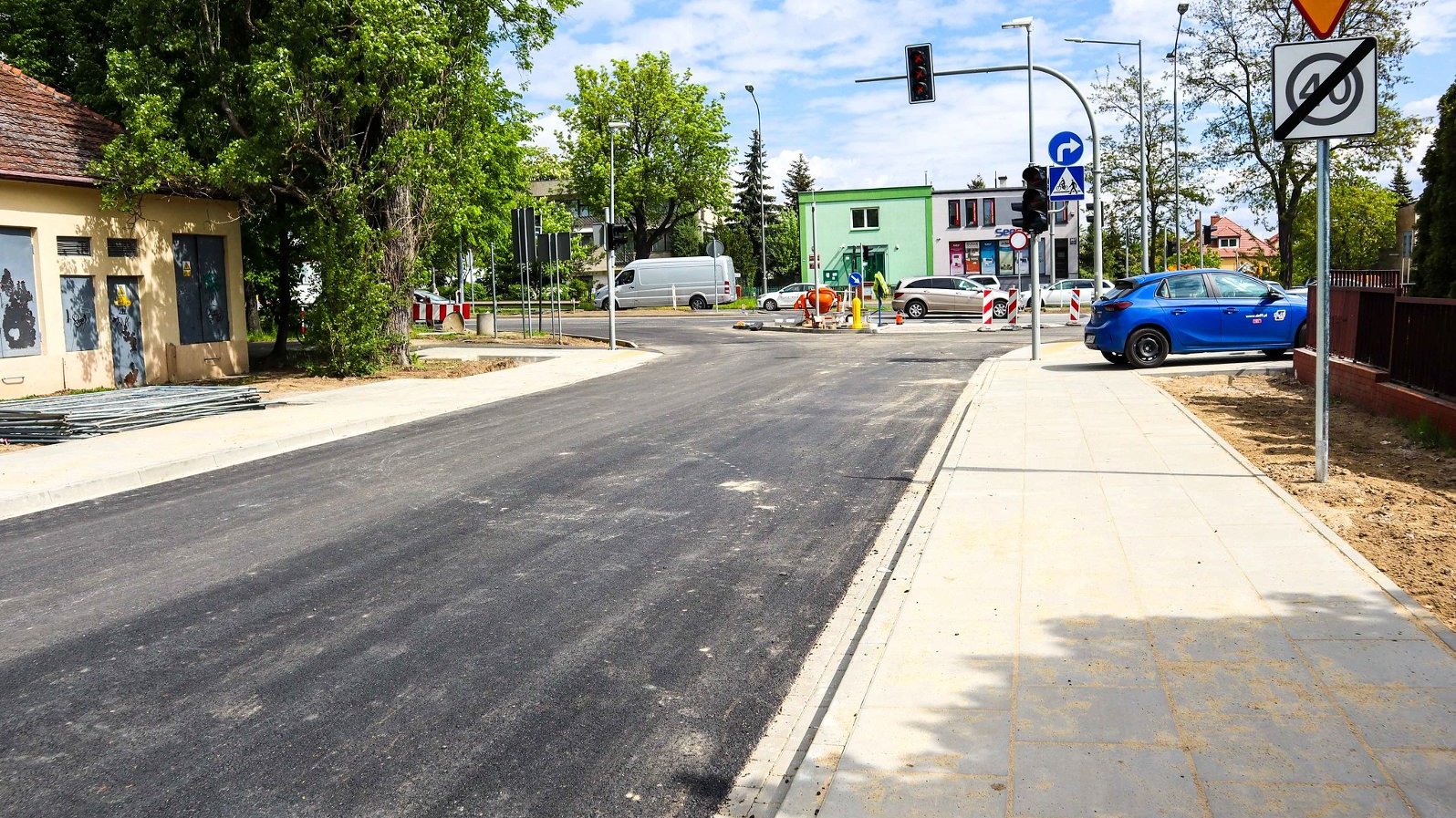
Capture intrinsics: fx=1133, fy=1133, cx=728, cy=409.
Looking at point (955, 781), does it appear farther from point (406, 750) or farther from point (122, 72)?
point (122, 72)

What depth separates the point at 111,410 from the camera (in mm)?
13766

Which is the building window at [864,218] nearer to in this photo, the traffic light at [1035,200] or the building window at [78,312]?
the traffic light at [1035,200]

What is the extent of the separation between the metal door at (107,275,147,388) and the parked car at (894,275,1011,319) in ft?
87.8

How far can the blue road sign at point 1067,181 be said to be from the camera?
1964 centimetres

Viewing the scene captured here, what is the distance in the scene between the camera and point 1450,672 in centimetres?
446

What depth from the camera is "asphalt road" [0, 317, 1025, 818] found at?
3.98 m

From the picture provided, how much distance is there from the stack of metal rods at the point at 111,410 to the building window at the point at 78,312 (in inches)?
134

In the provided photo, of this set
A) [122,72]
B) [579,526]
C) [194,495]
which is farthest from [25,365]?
[579,526]

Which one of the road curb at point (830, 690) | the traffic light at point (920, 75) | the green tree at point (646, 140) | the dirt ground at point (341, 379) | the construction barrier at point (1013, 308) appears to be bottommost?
the road curb at point (830, 690)

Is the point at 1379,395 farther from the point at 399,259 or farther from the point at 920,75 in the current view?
the point at 399,259

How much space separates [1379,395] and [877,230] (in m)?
56.0

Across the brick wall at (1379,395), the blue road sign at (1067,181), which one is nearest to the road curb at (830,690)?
the brick wall at (1379,395)

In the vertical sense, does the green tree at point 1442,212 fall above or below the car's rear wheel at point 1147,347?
above

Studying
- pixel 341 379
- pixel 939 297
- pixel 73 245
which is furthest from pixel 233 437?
pixel 939 297
